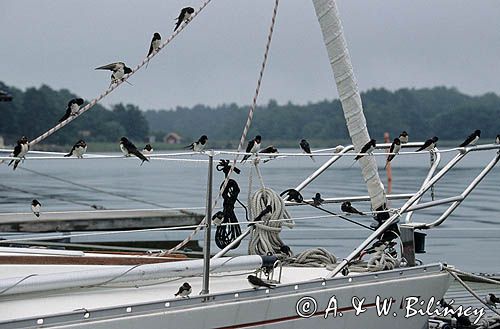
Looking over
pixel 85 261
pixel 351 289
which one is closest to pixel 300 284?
pixel 351 289

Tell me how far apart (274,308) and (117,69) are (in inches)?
106

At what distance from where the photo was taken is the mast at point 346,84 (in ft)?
28.5

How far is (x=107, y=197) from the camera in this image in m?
33.1

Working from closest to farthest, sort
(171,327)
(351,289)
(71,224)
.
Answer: (171,327), (351,289), (71,224)

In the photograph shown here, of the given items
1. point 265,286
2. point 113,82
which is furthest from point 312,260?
point 113,82

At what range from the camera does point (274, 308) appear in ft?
23.7

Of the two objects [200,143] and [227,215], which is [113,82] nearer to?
[200,143]

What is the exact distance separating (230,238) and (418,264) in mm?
1663

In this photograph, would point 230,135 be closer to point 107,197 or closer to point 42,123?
point 42,123

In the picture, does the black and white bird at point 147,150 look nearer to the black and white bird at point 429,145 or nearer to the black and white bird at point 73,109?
the black and white bird at point 73,109

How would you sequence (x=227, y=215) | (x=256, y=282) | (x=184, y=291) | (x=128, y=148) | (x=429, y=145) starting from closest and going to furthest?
(x=184, y=291) < (x=256, y=282) < (x=128, y=148) < (x=227, y=215) < (x=429, y=145)

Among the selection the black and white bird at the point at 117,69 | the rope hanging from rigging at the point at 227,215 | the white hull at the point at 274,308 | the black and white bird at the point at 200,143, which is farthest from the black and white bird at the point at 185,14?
the white hull at the point at 274,308

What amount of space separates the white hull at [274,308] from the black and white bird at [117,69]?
2151 millimetres

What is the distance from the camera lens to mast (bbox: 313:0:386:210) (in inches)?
342
